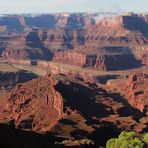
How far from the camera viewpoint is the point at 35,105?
11006 centimetres

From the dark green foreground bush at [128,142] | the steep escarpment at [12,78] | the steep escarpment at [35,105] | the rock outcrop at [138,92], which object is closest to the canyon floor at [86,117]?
the steep escarpment at [35,105]

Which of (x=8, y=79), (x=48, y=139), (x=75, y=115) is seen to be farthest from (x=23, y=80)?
(x=48, y=139)

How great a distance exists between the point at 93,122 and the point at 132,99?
43.8 metres

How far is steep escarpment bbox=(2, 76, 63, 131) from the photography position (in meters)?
101

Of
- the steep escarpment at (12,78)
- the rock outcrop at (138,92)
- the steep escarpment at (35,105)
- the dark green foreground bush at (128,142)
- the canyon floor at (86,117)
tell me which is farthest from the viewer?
the steep escarpment at (12,78)

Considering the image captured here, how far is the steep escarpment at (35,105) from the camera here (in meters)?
101

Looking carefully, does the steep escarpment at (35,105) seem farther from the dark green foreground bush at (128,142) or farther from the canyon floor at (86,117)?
the dark green foreground bush at (128,142)

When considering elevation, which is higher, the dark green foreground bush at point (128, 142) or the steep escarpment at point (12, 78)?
the dark green foreground bush at point (128, 142)

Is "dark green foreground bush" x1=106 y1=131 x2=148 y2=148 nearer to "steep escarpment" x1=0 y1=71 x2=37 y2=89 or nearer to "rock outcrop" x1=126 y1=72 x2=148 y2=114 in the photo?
"rock outcrop" x1=126 y1=72 x2=148 y2=114

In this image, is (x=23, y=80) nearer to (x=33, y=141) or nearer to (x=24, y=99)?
(x=24, y=99)

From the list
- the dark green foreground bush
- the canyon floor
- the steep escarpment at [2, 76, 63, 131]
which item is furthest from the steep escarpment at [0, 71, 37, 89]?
the dark green foreground bush

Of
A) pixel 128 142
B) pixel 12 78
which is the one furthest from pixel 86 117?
pixel 12 78

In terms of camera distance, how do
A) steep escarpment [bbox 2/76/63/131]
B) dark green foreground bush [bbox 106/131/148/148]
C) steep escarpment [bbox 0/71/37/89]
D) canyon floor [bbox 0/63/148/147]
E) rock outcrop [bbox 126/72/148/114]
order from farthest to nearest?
1. steep escarpment [bbox 0/71/37/89]
2. rock outcrop [bbox 126/72/148/114]
3. steep escarpment [bbox 2/76/63/131]
4. canyon floor [bbox 0/63/148/147]
5. dark green foreground bush [bbox 106/131/148/148]

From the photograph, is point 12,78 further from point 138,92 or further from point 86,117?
point 86,117
